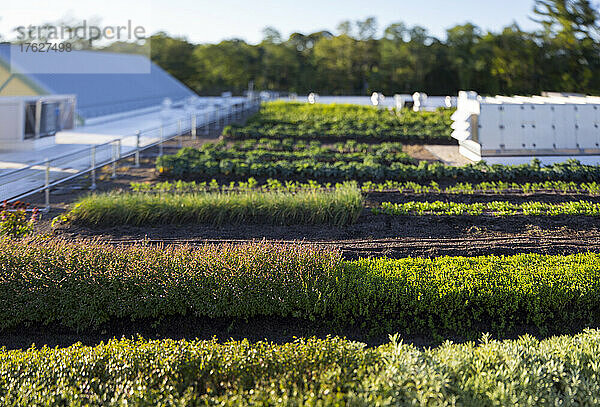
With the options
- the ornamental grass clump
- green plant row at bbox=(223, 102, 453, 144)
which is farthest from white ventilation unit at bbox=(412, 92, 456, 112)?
the ornamental grass clump

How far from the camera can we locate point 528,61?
43531 mm

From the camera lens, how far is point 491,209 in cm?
809

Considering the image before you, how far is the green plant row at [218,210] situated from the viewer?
7551mm

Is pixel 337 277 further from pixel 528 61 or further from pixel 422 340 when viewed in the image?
pixel 528 61

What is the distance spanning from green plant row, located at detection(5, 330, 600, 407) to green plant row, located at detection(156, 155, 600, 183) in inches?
269

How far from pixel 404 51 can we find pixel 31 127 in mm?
39681

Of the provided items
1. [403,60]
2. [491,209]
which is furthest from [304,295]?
[403,60]

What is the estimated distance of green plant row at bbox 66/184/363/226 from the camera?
7551 millimetres

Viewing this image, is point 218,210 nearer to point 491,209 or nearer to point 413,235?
A: point 413,235

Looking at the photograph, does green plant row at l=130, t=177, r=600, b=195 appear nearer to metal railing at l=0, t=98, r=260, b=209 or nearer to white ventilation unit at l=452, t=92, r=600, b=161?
metal railing at l=0, t=98, r=260, b=209

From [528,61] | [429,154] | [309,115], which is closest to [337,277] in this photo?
[429,154]

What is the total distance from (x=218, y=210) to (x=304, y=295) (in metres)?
3.11

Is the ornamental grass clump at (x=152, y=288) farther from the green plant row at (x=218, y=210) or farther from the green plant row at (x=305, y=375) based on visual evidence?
the green plant row at (x=218, y=210)

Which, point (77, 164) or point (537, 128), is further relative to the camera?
point (537, 128)
